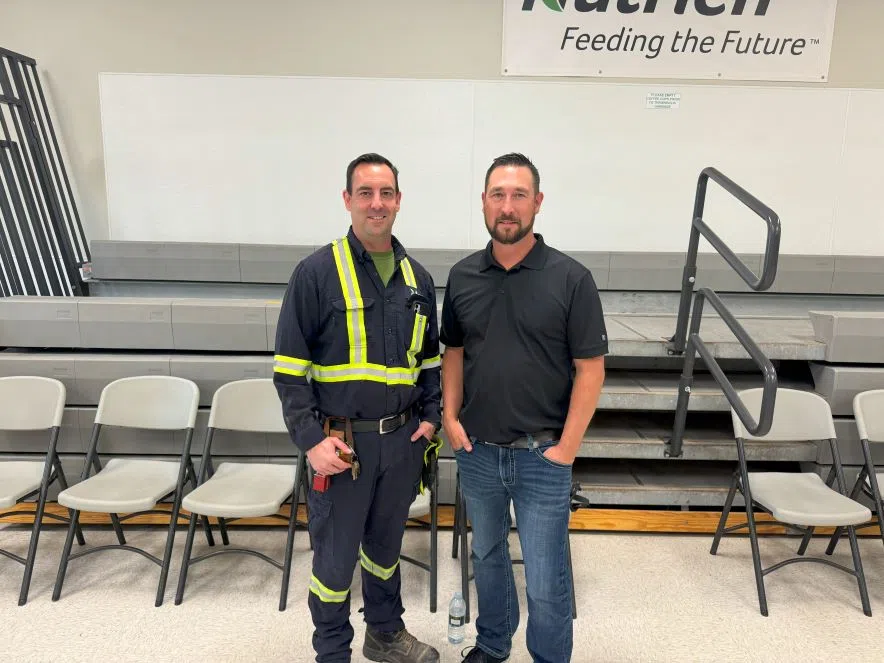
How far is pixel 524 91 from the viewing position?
3760 mm

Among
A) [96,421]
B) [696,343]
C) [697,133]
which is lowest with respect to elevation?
[96,421]

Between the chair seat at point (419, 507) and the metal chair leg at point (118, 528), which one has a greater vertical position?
the chair seat at point (419, 507)

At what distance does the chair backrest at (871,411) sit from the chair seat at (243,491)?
2.61 meters

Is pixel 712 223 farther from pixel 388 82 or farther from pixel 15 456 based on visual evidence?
pixel 15 456

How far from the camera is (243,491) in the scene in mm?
2219

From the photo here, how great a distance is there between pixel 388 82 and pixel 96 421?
9.22 feet

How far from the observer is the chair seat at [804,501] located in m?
2.10

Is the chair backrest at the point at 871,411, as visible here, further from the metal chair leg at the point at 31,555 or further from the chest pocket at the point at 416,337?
the metal chair leg at the point at 31,555

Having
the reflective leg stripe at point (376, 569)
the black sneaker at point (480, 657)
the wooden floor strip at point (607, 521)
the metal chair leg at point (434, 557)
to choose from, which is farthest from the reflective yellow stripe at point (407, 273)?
the wooden floor strip at point (607, 521)

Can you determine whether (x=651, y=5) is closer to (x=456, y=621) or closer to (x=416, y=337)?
(x=416, y=337)

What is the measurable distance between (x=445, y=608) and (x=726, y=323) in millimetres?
1702

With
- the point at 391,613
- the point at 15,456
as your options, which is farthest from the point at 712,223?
the point at 15,456

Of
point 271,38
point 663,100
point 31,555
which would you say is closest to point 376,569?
point 31,555

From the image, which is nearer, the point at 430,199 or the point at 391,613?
the point at 391,613
